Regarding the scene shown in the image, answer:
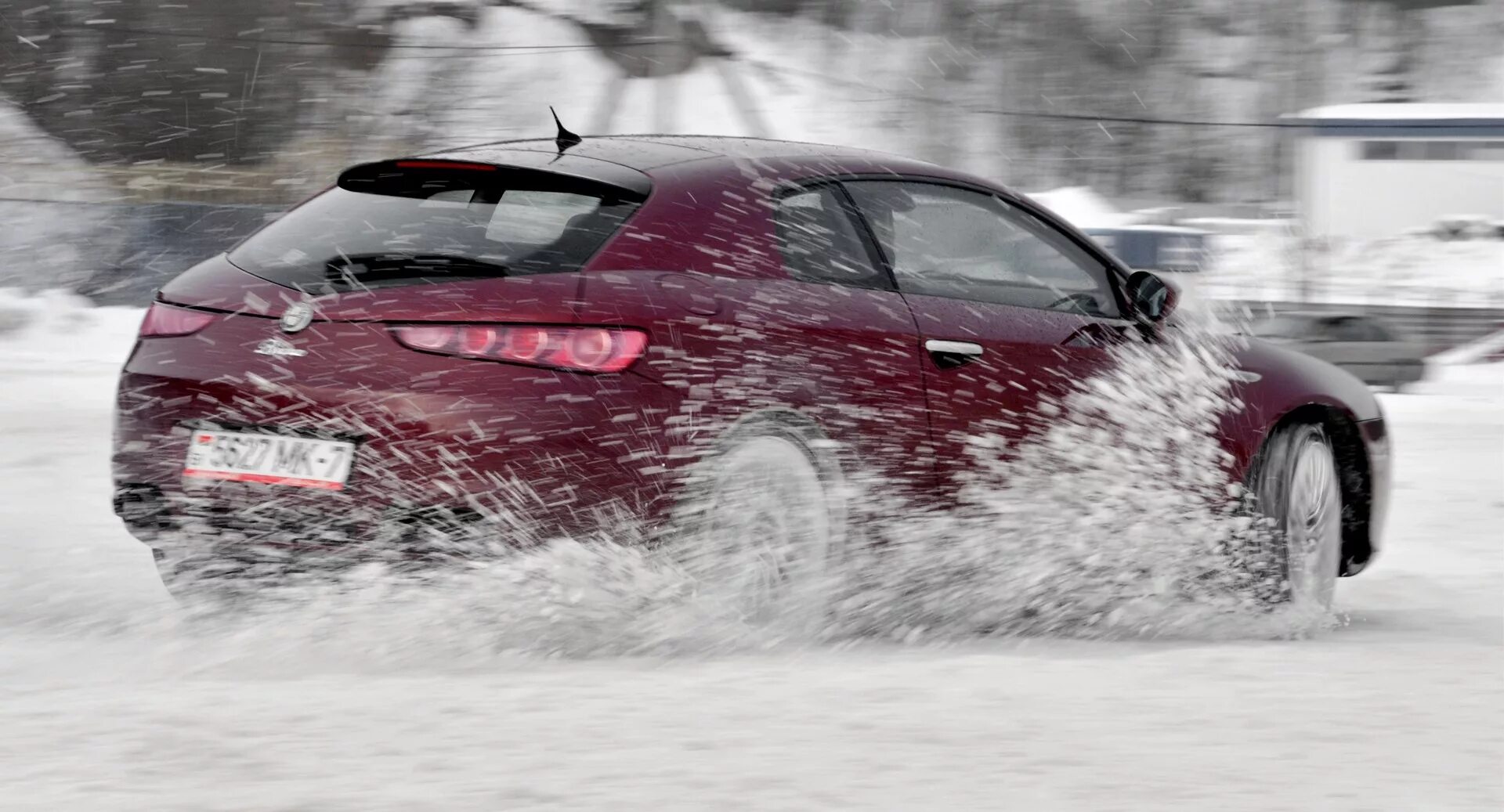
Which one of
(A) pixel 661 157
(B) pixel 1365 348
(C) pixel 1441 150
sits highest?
(A) pixel 661 157

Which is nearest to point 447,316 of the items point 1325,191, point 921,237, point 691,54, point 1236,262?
point 921,237

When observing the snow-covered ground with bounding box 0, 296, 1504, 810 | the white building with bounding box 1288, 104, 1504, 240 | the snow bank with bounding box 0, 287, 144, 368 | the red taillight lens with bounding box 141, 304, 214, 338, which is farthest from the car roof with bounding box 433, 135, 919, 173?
the white building with bounding box 1288, 104, 1504, 240

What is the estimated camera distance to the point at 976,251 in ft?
15.8

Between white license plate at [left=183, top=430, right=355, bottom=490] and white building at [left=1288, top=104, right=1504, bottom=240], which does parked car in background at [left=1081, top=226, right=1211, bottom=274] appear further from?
white license plate at [left=183, top=430, right=355, bottom=490]

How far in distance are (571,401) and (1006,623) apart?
159 cm

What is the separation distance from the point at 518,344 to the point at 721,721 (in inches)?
37.5

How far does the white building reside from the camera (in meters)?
33.8

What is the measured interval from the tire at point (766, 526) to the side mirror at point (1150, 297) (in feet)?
4.47

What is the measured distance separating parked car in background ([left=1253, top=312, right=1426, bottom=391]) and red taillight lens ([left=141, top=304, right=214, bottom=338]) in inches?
440

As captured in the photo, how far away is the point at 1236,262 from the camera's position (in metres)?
26.6

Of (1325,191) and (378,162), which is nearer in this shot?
(378,162)

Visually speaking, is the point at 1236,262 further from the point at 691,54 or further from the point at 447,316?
the point at 447,316

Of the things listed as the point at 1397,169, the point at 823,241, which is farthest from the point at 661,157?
the point at 1397,169

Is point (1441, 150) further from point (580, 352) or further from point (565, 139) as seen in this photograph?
point (580, 352)
